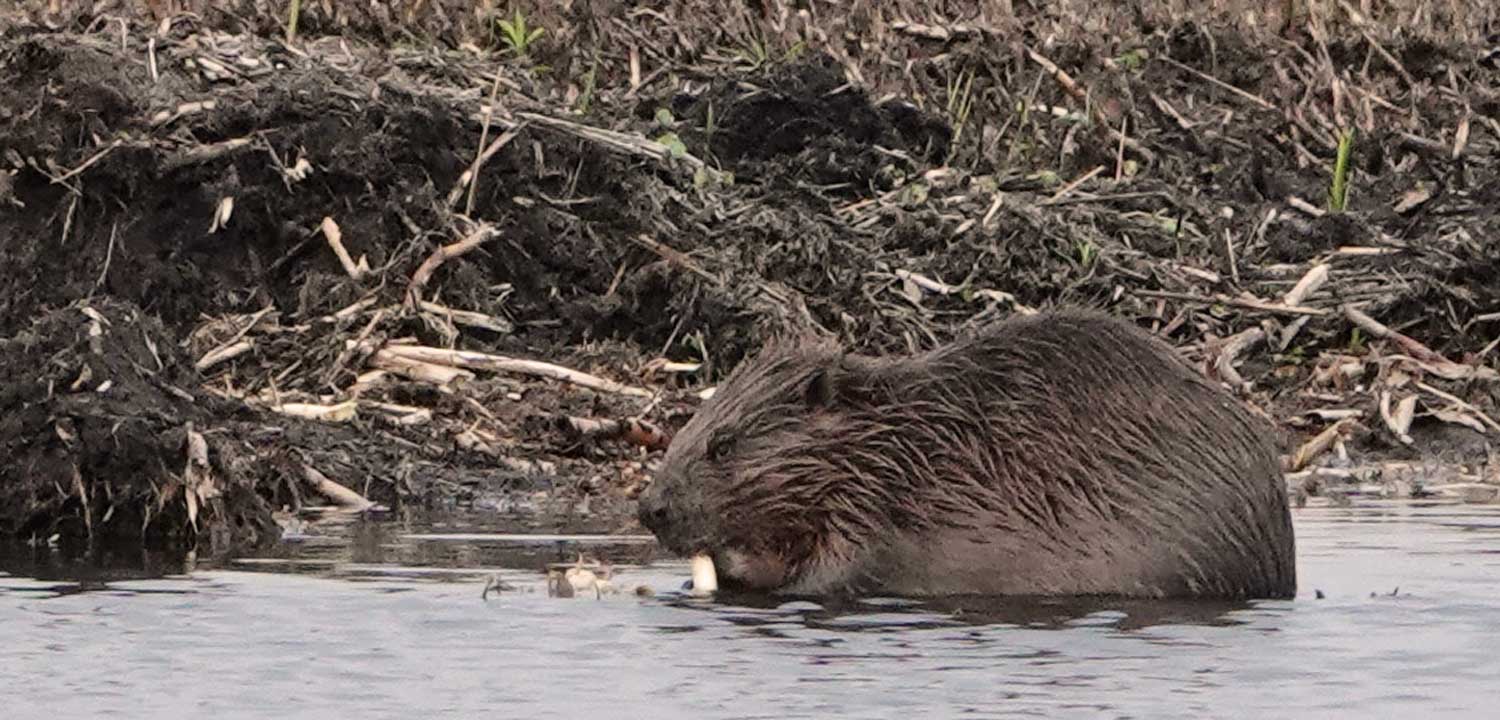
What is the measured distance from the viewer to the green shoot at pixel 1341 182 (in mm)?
14016

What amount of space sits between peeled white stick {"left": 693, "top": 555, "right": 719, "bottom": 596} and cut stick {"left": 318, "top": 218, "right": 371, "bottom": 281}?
3859 mm

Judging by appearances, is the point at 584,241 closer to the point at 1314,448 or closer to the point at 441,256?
the point at 441,256

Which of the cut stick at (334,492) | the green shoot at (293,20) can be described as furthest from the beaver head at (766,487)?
the green shoot at (293,20)

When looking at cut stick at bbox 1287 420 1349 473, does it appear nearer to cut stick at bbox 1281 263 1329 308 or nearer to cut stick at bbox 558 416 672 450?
cut stick at bbox 1281 263 1329 308

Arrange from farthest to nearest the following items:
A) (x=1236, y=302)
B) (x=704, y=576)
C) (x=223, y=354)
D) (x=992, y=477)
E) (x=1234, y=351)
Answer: (x=1236, y=302) → (x=1234, y=351) → (x=223, y=354) → (x=704, y=576) → (x=992, y=477)

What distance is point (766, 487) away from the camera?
26.6ft

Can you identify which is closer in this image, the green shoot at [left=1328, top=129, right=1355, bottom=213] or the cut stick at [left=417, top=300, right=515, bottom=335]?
the cut stick at [left=417, top=300, right=515, bottom=335]

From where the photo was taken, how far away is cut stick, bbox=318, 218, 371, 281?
11617 mm

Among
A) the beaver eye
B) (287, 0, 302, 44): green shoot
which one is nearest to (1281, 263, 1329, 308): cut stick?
(287, 0, 302, 44): green shoot

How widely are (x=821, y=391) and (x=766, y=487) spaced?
0.98 feet

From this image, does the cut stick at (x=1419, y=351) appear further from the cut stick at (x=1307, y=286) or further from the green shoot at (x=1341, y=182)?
the green shoot at (x=1341, y=182)

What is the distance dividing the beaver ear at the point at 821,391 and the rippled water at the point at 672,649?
24.3 inches

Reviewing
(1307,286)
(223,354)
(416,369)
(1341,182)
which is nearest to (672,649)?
Result: (416,369)

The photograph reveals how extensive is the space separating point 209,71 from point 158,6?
204cm
